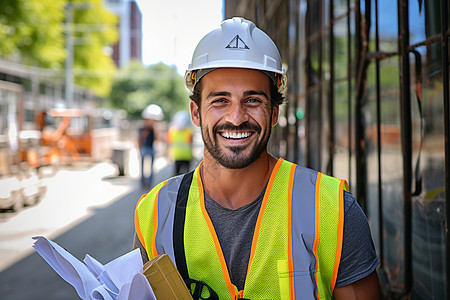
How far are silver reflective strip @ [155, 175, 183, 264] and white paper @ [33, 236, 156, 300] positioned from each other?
0.62 ft

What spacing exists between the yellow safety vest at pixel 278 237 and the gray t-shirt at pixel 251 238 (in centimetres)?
3

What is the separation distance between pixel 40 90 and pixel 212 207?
34268 millimetres

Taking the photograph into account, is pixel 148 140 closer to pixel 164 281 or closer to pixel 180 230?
pixel 180 230

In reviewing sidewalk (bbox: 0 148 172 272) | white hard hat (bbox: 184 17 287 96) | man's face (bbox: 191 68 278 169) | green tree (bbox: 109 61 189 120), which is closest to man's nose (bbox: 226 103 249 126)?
man's face (bbox: 191 68 278 169)

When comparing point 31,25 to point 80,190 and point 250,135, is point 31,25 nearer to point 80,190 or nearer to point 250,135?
point 80,190

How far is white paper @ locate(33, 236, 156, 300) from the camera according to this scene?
1569 mm

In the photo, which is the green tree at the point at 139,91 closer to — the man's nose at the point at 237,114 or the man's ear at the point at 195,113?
the man's ear at the point at 195,113

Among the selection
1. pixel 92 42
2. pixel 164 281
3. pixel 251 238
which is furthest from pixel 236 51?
pixel 92 42

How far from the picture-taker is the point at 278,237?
1.84m

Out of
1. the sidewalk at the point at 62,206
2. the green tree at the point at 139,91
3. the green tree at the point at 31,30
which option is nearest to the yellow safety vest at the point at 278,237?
the sidewalk at the point at 62,206

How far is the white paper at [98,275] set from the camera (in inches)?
61.8

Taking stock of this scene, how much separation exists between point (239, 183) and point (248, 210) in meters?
0.14

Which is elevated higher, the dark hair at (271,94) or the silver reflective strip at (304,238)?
the dark hair at (271,94)

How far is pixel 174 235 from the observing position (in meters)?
1.93
